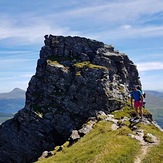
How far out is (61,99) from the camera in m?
162

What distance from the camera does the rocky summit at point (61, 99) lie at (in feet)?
500

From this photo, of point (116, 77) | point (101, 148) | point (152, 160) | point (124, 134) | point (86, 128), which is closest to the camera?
point (152, 160)

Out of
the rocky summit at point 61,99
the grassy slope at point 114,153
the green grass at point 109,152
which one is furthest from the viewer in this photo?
the rocky summit at point 61,99

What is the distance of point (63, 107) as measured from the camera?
6275 inches

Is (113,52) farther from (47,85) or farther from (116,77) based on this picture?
(47,85)

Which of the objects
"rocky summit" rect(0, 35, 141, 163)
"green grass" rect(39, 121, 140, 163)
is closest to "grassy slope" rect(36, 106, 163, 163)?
"green grass" rect(39, 121, 140, 163)

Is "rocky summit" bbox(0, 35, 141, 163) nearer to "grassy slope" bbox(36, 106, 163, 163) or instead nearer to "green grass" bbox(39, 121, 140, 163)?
"green grass" bbox(39, 121, 140, 163)

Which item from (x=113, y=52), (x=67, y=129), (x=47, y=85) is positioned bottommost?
(x=67, y=129)

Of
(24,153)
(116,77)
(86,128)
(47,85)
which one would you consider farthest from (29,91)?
(86,128)

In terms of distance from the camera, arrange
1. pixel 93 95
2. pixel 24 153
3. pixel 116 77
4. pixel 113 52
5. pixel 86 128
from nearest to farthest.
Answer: pixel 86 128 → pixel 24 153 → pixel 93 95 → pixel 116 77 → pixel 113 52

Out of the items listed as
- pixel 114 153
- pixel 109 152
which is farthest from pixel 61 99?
pixel 114 153

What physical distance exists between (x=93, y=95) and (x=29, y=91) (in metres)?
37.0

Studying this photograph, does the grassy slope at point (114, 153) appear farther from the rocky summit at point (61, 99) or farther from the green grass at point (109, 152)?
the rocky summit at point (61, 99)

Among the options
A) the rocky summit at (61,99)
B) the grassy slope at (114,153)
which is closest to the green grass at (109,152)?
the grassy slope at (114,153)
